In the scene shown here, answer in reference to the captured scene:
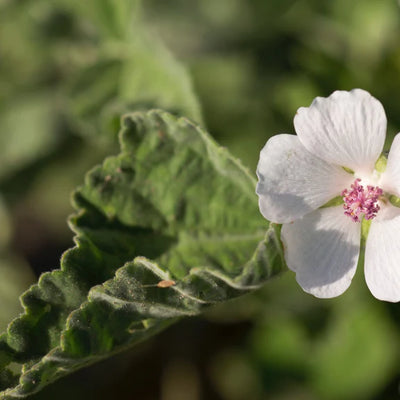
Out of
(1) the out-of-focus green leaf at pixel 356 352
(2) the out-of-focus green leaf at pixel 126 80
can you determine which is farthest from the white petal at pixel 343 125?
(1) the out-of-focus green leaf at pixel 356 352

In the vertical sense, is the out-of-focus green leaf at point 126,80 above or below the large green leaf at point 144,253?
above

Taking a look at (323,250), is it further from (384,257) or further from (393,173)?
(393,173)

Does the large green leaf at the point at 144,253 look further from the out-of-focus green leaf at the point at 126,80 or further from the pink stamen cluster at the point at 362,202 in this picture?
the out-of-focus green leaf at the point at 126,80

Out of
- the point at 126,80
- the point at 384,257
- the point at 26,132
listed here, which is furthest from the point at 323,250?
the point at 26,132

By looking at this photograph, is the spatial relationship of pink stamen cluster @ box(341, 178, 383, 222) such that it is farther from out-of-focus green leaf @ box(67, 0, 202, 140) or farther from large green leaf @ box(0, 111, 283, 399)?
out-of-focus green leaf @ box(67, 0, 202, 140)

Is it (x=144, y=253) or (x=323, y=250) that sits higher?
(x=144, y=253)

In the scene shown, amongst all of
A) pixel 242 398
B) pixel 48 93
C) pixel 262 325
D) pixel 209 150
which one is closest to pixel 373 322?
pixel 262 325

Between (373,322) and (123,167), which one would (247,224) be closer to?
(123,167)
